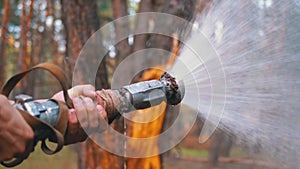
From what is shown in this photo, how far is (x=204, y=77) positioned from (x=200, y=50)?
0.19 meters

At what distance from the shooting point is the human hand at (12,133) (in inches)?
48.4

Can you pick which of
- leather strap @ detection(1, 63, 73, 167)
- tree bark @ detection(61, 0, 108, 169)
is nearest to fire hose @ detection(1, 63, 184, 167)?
leather strap @ detection(1, 63, 73, 167)

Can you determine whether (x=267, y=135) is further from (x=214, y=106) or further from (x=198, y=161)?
(x=198, y=161)

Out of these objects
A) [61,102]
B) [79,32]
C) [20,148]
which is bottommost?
[20,148]

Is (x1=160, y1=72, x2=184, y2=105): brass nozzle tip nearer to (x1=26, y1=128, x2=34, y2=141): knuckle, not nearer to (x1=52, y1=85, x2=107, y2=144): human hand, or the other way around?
(x1=52, y1=85, x2=107, y2=144): human hand

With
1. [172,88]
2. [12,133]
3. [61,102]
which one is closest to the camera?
[12,133]

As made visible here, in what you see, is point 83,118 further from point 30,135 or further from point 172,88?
point 172,88

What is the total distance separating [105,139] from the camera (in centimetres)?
335

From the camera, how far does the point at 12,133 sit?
124 centimetres

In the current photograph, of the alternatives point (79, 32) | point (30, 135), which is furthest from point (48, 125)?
point (79, 32)

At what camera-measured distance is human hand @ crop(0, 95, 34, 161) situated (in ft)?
4.03

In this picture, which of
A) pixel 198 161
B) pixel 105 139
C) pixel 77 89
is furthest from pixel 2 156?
pixel 198 161

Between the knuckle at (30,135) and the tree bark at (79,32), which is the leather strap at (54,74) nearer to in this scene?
the knuckle at (30,135)

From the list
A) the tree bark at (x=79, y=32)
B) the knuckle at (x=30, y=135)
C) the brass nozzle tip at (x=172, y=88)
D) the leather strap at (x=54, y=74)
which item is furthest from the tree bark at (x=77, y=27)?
the knuckle at (x=30, y=135)
